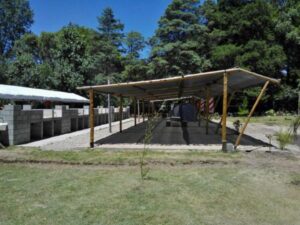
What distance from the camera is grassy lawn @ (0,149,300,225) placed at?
4.23 meters

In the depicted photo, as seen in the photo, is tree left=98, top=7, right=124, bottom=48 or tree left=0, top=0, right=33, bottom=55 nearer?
tree left=0, top=0, right=33, bottom=55

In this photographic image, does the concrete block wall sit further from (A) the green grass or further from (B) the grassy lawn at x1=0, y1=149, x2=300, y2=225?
(B) the grassy lawn at x1=0, y1=149, x2=300, y2=225

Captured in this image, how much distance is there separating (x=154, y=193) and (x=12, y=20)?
46.4 meters

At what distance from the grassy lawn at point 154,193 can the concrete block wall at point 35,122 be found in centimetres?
347

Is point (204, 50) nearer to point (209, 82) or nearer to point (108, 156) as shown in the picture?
point (209, 82)

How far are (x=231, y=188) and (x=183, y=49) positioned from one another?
93.8 ft

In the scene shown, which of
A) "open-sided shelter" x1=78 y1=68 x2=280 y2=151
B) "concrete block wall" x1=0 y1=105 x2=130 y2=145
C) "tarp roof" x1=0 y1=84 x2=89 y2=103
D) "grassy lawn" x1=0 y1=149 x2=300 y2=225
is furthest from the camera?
"tarp roof" x1=0 y1=84 x2=89 y2=103

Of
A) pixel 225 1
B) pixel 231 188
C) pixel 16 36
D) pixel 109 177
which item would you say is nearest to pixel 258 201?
pixel 231 188

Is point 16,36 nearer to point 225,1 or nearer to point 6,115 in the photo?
point 225,1

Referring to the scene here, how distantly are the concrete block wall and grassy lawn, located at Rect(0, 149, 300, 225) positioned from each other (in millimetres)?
3467

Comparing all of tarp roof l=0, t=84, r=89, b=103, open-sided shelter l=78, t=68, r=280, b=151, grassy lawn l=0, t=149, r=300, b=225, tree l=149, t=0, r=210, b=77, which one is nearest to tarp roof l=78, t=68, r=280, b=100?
open-sided shelter l=78, t=68, r=280, b=151

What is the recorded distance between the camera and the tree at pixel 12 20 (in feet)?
149

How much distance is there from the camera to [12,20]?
4600cm

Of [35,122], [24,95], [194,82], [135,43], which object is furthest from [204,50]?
[35,122]
